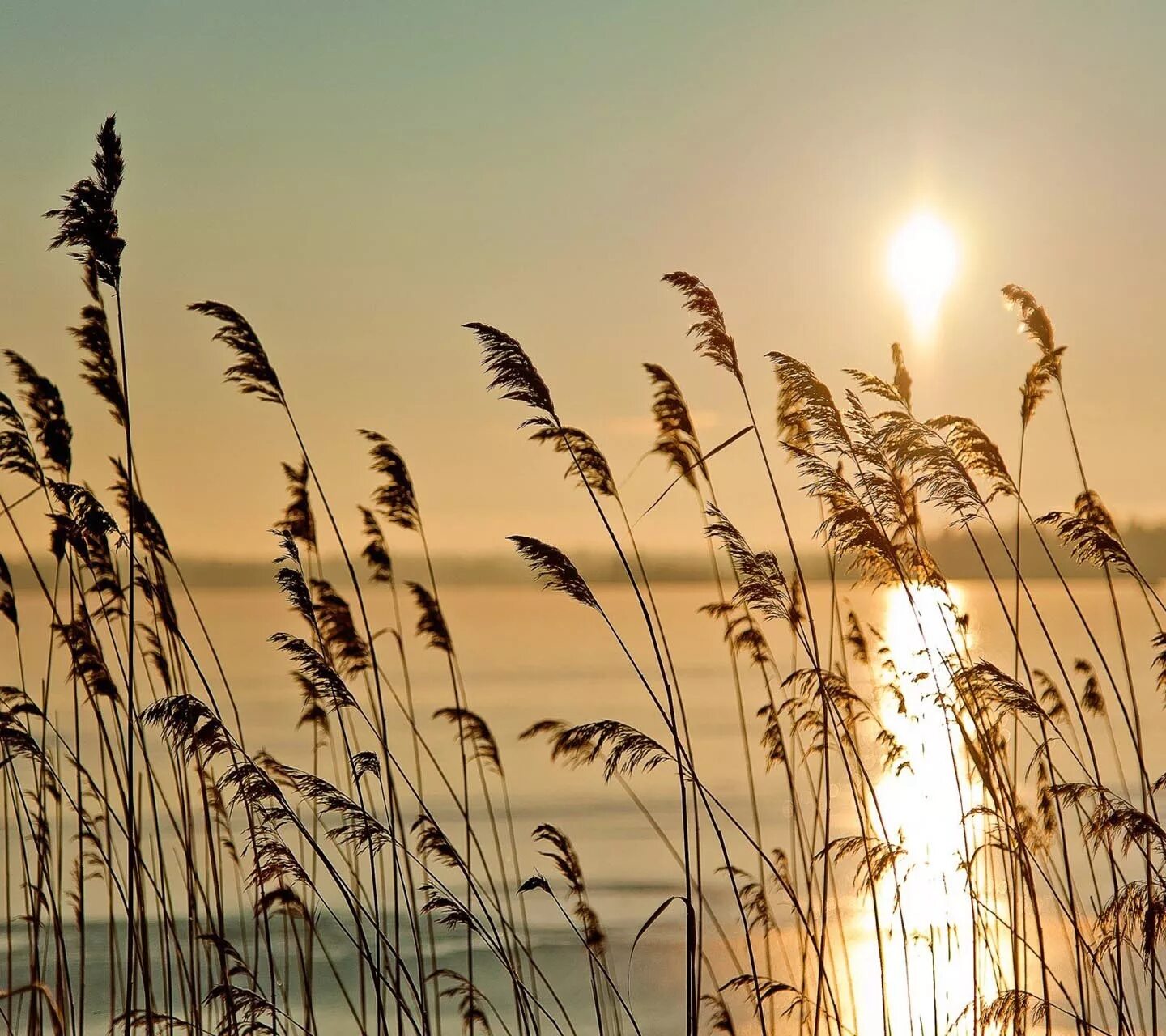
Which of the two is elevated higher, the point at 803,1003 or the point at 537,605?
the point at 537,605

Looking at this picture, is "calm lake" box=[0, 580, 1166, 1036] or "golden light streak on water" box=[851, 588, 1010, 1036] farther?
"calm lake" box=[0, 580, 1166, 1036]

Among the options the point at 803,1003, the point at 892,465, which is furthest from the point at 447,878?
the point at 892,465

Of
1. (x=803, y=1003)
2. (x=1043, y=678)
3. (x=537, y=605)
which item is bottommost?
(x=803, y=1003)

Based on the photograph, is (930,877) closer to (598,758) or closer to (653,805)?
(598,758)

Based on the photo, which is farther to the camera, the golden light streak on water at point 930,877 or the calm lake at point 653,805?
the calm lake at point 653,805

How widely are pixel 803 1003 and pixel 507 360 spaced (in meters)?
1.94

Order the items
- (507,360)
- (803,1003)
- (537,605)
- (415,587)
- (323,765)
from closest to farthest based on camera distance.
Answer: (507,360) < (803,1003) < (415,587) < (323,765) < (537,605)

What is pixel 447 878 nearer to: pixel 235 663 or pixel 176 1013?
pixel 176 1013

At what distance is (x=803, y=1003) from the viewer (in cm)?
358

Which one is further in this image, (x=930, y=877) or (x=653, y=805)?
(x=653, y=805)

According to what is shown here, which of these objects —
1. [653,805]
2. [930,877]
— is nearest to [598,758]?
[930,877]

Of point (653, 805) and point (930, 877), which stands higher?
point (653, 805)

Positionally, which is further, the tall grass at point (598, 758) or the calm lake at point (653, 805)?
the calm lake at point (653, 805)

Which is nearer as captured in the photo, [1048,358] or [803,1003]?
[803,1003]
